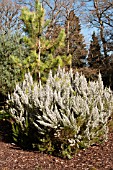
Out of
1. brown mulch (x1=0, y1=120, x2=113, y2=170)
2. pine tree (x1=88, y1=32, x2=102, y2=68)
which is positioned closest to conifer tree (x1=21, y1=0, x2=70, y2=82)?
brown mulch (x1=0, y1=120, x2=113, y2=170)

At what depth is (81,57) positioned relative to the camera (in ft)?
61.4

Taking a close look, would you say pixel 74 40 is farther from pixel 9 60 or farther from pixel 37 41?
pixel 37 41

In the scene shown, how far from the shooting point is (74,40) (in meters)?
17.9

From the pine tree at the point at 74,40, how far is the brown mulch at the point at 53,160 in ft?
46.4

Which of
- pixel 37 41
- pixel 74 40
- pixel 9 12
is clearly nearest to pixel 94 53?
pixel 74 40

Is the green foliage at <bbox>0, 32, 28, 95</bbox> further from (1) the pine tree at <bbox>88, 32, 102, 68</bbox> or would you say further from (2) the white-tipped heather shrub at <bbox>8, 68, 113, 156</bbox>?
(1) the pine tree at <bbox>88, 32, 102, 68</bbox>

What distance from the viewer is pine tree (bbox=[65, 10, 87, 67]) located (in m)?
17.7

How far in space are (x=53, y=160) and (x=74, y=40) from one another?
49.5 ft

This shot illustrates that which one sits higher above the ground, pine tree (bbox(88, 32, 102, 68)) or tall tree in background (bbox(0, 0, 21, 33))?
tall tree in background (bbox(0, 0, 21, 33))

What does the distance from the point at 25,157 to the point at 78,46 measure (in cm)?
1497

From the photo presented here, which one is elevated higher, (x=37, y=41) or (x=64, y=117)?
(x=37, y=41)

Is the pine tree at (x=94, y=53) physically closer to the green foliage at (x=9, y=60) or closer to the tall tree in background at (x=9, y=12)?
the tall tree in background at (x=9, y=12)

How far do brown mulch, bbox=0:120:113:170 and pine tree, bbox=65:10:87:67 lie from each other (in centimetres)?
1415

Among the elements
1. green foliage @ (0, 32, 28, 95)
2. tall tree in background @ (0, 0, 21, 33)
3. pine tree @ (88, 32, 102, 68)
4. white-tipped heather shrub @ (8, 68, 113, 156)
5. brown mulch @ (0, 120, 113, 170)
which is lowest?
brown mulch @ (0, 120, 113, 170)
